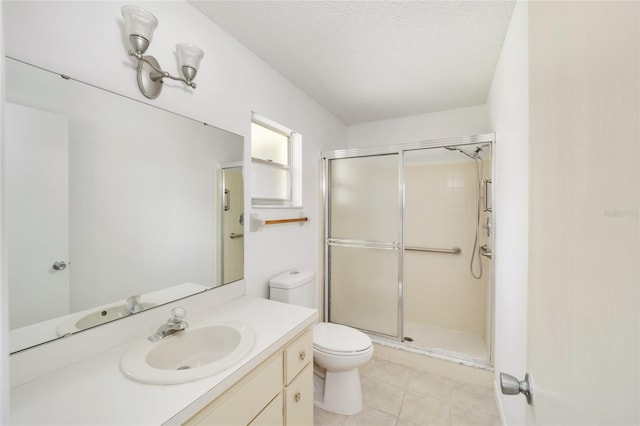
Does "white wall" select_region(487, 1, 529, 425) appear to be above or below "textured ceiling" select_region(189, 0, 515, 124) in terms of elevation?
below

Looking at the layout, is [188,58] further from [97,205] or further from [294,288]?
[294,288]

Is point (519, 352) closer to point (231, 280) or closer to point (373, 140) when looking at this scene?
point (231, 280)

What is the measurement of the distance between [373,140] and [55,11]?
2.80 m

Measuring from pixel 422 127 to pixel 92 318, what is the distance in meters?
3.12

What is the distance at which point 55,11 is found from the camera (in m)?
0.94

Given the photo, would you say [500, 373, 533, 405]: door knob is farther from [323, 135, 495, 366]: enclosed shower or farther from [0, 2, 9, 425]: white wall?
[323, 135, 495, 366]: enclosed shower

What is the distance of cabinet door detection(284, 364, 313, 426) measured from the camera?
4.06 ft

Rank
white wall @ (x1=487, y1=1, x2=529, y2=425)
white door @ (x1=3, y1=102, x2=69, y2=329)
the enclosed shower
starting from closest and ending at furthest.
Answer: white door @ (x1=3, y1=102, x2=69, y2=329) → white wall @ (x1=487, y1=1, x2=529, y2=425) → the enclosed shower

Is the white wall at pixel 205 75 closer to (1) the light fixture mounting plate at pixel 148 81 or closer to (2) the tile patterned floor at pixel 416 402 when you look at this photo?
(1) the light fixture mounting plate at pixel 148 81

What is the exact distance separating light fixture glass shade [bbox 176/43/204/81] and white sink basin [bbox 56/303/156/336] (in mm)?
1094

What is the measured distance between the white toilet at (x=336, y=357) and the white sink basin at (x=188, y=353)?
25.3 inches

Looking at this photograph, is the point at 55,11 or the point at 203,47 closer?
the point at 55,11

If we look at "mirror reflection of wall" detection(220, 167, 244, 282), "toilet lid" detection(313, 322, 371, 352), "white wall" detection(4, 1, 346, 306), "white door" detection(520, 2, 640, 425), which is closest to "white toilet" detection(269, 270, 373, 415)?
"toilet lid" detection(313, 322, 371, 352)

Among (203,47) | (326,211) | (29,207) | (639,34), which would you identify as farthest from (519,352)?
(203,47)
